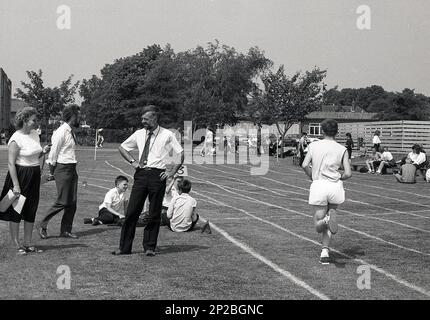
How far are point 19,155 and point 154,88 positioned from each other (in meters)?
70.3

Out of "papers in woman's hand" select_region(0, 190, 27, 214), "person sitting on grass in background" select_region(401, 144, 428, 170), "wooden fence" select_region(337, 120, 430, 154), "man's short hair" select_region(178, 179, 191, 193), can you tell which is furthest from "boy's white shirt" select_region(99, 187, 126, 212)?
"wooden fence" select_region(337, 120, 430, 154)

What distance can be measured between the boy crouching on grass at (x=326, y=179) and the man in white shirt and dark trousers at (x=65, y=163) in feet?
12.3

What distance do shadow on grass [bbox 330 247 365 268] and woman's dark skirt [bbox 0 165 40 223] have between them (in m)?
4.18

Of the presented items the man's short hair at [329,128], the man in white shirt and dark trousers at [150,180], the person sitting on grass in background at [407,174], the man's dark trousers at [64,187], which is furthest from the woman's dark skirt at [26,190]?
the person sitting on grass in background at [407,174]

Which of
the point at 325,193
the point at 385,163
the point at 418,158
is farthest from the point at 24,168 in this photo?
the point at 385,163

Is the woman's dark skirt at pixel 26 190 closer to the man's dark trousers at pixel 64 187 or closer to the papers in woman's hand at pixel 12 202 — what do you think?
the papers in woman's hand at pixel 12 202

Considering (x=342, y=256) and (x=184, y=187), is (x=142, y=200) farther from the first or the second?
(x=342, y=256)

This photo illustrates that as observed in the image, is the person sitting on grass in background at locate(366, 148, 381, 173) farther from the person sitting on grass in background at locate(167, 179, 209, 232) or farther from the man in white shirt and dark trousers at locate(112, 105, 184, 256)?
the man in white shirt and dark trousers at locate(112, 105, 184, 256)

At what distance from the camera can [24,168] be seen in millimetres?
8781

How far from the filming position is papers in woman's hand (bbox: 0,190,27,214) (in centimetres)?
862

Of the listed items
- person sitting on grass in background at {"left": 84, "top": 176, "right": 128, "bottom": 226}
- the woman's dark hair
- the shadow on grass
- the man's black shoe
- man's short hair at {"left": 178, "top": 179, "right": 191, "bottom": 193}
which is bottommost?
the shadow on grass

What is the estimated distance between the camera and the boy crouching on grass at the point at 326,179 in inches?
331

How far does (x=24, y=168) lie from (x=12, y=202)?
1.60 feet

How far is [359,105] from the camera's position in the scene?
569 ft
